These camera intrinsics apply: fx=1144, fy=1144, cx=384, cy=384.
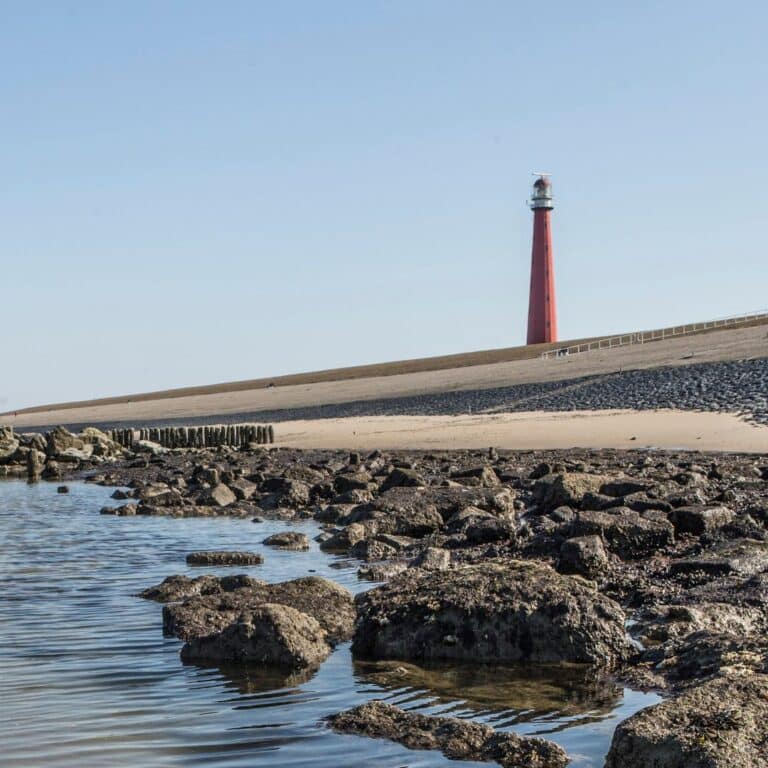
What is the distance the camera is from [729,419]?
1182 inches

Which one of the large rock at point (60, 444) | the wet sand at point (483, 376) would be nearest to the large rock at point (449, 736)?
the large rock at point (60, 444)

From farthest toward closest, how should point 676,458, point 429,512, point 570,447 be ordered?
point 570,447, point 676,458, point 429,512

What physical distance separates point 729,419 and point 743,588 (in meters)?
21.8

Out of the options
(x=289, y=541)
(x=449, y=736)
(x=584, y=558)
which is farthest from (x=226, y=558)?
(x=449, y=736)

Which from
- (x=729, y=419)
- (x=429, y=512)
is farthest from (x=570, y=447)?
(x=429, y=512)

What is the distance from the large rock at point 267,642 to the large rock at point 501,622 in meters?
0.36

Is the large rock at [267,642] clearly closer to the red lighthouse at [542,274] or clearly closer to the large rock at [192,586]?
the large rock at [192,586]

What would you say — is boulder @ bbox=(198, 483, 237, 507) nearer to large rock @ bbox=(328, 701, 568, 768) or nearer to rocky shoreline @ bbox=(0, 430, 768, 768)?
rocky shoreline @ bbox=(0, 430, 768, 768)

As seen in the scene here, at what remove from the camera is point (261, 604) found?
8.93 meters

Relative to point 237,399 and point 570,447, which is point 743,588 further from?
point 237,399

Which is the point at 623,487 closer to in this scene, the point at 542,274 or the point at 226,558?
the point at 226,558

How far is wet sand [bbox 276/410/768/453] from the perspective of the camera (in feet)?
88.9

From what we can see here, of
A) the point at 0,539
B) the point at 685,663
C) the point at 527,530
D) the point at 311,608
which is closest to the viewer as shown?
the point at 685,663

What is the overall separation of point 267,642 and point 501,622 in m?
1.63
